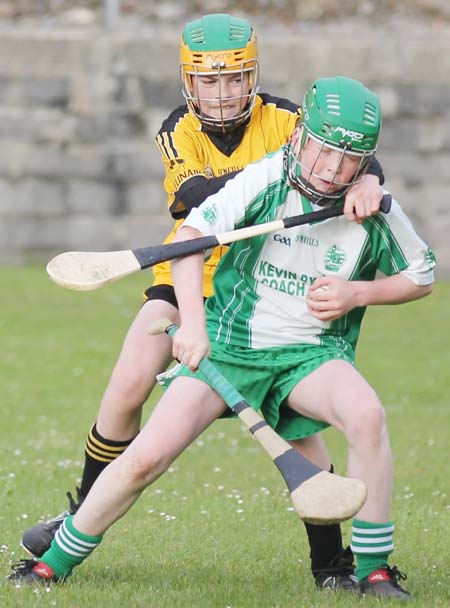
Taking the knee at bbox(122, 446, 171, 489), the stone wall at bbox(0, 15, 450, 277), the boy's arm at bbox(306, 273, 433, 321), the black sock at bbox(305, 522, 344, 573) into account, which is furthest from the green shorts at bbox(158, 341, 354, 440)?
the stone wall at bbox(0, 15, 450, 277)

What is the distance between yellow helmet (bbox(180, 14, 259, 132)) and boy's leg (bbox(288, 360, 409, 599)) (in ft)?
3.93

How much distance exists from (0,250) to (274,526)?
10.4 m

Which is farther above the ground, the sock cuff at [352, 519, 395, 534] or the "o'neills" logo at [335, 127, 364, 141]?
the "o'neills" logo at [335, 127, 364, 141]

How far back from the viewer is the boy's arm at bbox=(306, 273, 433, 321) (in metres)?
4.80

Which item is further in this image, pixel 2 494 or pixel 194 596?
pixel 2 494

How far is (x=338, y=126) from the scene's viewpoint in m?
4.68

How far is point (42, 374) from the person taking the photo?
12.0 metres

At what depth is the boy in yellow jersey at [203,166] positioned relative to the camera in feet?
17.6

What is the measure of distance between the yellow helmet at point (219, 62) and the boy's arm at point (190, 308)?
0.71 metres

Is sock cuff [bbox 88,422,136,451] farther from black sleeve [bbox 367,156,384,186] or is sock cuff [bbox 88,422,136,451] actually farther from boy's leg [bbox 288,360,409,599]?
black sleeve [bbox 367,156,384,186]

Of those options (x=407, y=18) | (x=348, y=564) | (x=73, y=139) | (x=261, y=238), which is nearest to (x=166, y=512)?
(x=348, y=564)

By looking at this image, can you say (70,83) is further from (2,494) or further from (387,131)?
(2,494)

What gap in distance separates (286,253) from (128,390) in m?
0.97

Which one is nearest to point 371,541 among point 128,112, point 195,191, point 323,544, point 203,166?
point 323,544
